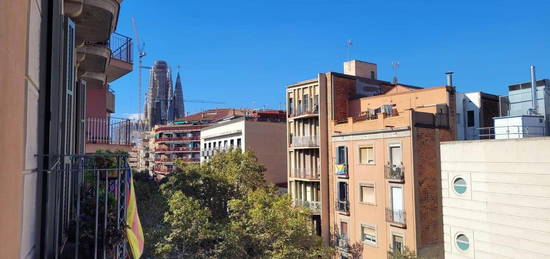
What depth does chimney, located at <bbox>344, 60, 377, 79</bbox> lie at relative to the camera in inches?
1529

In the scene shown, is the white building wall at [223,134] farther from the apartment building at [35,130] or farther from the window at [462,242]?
the apartment building at [35,130]

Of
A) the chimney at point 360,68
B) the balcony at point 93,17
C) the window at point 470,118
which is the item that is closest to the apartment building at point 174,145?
the chimney at point 360,68

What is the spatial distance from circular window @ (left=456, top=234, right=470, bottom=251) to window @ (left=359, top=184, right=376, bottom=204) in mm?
8093

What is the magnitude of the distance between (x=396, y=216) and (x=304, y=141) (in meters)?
11.2

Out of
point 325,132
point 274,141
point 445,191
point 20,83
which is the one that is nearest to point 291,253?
point 445,191

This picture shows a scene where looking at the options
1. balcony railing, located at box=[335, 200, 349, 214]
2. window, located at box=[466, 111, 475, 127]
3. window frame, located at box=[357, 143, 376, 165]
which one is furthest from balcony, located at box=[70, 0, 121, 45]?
window, located at box=[466, 111, 475, 127]

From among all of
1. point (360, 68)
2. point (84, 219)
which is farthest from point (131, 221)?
point (360, 68)

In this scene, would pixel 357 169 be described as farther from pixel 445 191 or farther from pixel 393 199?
pixel 445 191

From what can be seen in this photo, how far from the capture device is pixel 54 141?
154 inches

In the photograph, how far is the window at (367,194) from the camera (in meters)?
27.7

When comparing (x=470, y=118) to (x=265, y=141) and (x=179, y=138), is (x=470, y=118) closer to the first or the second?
(x=265, y=141)

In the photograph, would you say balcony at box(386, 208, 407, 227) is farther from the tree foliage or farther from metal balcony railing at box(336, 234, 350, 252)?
the tree foliage

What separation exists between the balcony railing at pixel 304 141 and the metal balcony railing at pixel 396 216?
9068mm

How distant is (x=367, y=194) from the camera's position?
28094mm
